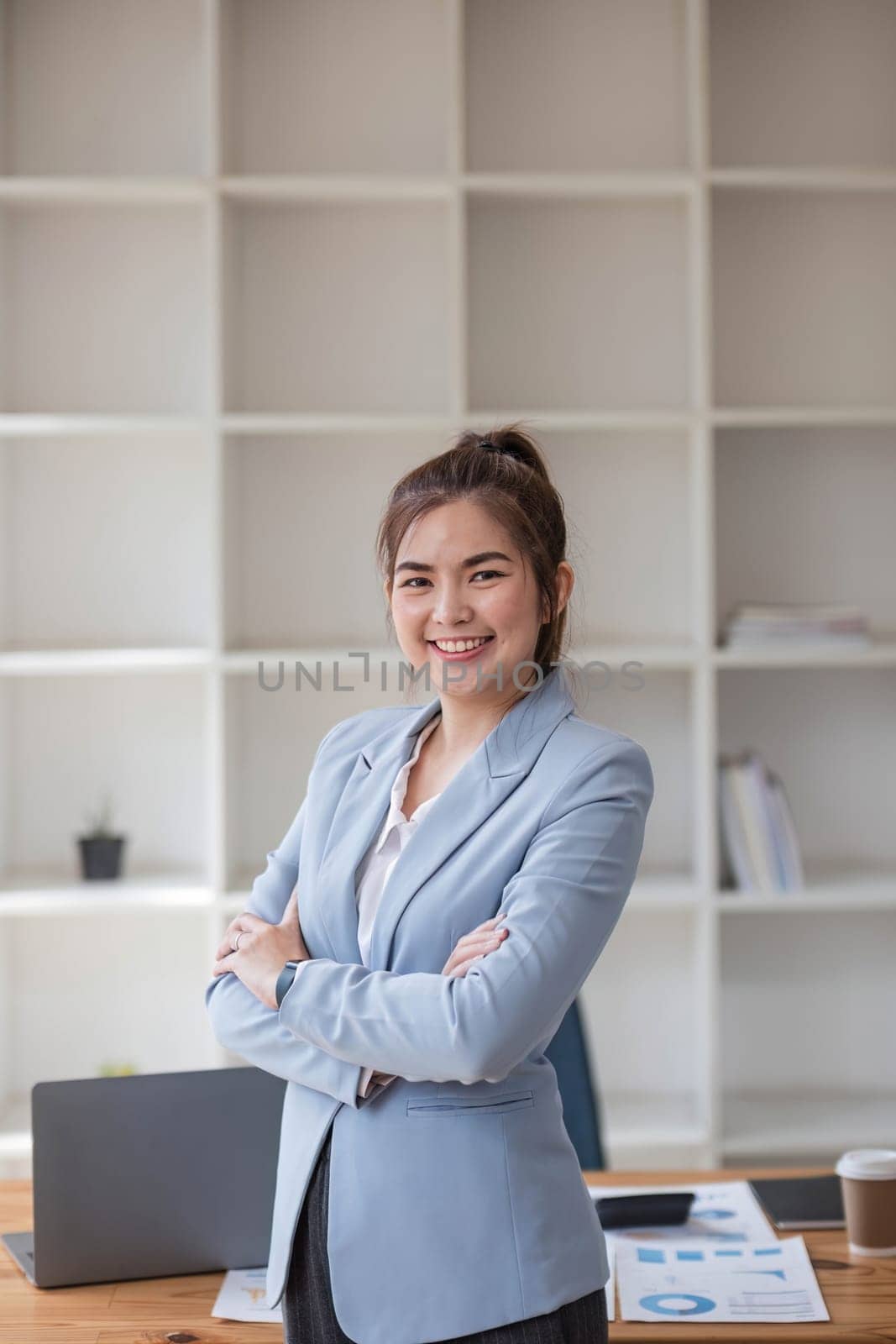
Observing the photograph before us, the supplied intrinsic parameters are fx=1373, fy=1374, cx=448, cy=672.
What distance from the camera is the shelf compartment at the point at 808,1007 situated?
10.4 ft

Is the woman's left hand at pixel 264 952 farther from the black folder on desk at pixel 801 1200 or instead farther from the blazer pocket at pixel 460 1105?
the black folder on desk at pixel 801 1200

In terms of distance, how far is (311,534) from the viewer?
316cm

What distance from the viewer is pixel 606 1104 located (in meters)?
3.12

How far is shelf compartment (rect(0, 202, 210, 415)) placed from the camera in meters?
3.13

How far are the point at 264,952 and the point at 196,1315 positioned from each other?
1.40 feet

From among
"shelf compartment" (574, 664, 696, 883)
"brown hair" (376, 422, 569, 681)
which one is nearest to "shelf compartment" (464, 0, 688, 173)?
"shelf compartment" (574, 664, 696, 883)

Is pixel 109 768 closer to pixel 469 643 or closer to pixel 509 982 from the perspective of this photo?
pixel 469 643

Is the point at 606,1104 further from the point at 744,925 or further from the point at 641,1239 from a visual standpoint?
the point at 641,1239

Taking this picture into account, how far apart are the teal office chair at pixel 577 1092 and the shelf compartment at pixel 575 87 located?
1.98 m

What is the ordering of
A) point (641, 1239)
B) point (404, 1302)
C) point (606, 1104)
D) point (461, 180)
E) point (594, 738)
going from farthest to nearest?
1. point (606, 1104)
2. point (461, 180)
3. point (641, 1239)
4. point (594, 738)
5. point (404, 1302)

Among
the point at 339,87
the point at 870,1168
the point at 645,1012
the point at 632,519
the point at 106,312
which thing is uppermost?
the point at 339,87

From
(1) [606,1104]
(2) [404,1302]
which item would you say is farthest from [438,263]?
(2) [404,1302]

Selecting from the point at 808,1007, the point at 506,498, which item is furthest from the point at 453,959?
the point at 808,1007

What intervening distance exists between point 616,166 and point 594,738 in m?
2.16
